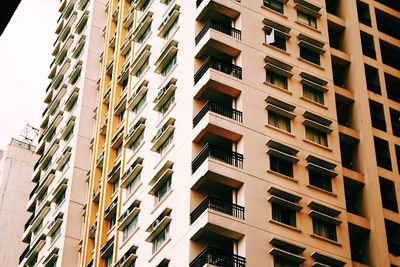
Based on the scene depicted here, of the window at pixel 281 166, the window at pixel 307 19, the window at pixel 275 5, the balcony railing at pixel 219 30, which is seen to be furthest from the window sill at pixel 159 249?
the window at pixel 307 19

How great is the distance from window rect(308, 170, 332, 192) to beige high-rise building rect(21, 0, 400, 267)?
0.09 m

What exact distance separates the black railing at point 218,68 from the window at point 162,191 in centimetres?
541

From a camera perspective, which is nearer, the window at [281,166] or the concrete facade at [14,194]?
the window at [281,166]

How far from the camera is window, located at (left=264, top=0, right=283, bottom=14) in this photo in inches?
1718

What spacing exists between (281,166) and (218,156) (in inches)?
135

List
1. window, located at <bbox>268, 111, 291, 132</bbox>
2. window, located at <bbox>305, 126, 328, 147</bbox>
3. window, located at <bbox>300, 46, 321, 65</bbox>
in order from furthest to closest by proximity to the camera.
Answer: window, located at <bbox>300, 46, 321, 65</bbox>
window, located at <bbox>305, 126, 328, 147</bbox>
window, located at <bbox>268, 111, 291, 132</bbox>

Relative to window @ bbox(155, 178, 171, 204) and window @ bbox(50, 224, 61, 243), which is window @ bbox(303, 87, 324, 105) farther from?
window @ bbox(50, 224, 61, 243)

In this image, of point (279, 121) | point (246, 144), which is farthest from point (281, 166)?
point (279, 121)

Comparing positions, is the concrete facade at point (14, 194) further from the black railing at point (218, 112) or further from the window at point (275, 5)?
the black railing at point (218, 112)

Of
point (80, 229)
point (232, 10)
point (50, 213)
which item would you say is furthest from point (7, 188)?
point (232, 10)

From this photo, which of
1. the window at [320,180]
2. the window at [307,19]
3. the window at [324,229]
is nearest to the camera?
the window at [324,229]

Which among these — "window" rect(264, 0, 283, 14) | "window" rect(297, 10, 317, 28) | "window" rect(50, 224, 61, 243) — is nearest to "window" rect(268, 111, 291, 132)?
"window" rect(264, 0, 283, 14)

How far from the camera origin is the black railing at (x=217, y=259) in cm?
3112

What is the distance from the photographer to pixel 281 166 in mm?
36562
